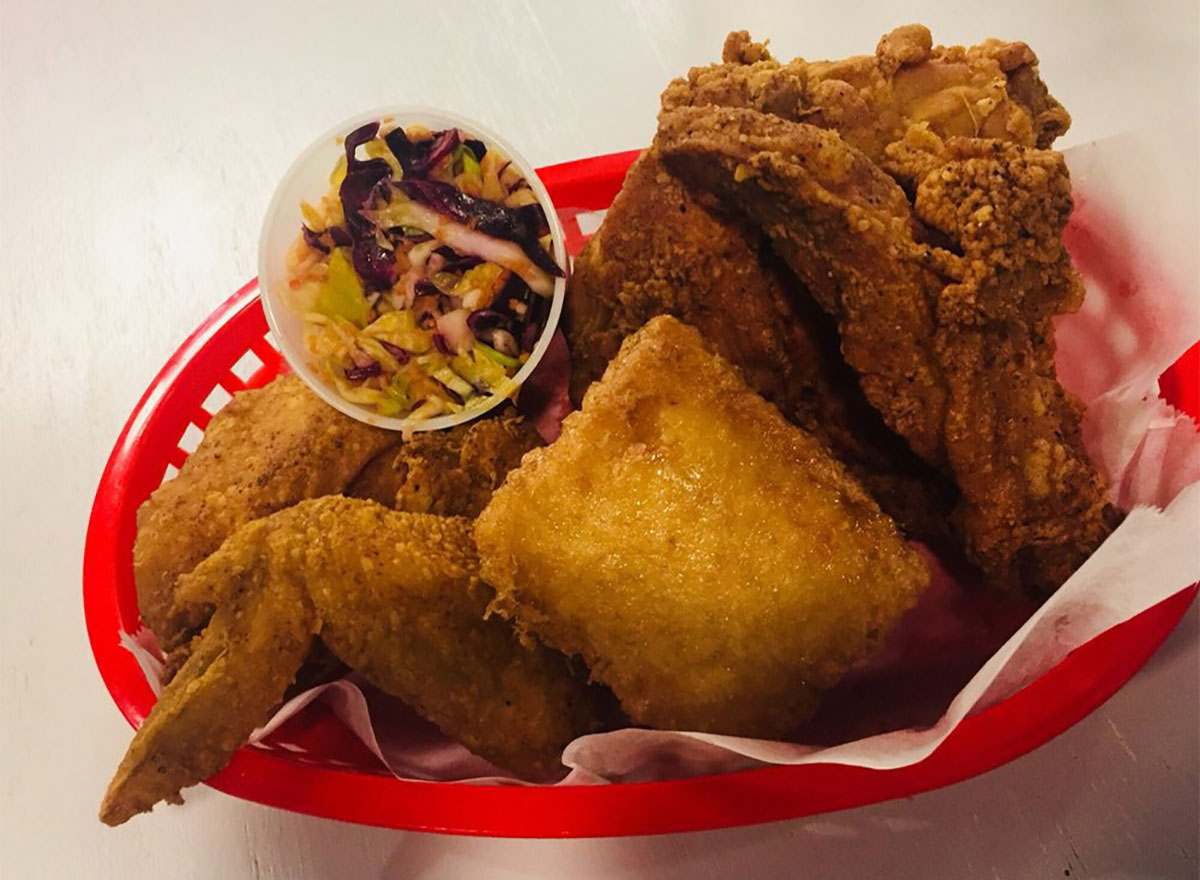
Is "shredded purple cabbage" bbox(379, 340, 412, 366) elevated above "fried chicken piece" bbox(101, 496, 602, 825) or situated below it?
above

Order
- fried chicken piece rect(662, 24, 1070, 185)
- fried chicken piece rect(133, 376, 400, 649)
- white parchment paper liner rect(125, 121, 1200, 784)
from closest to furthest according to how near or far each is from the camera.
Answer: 1. white parchment paper liner rect(125, 121, 1200, 784)
2. fried chicken piece rect(662, 24, 1070, 185)
3. fried chicken piece rect(133, 376, 400, 649)

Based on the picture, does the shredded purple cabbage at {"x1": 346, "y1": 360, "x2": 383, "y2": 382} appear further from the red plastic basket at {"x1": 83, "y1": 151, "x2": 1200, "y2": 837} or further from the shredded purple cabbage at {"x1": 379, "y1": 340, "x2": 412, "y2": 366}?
the red plastic basket at {"x1": 83, "y1": 151, "x2": 1200, "y2": 837}

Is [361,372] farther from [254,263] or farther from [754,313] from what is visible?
[254,263]

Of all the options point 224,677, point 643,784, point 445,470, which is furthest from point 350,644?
point 643,784

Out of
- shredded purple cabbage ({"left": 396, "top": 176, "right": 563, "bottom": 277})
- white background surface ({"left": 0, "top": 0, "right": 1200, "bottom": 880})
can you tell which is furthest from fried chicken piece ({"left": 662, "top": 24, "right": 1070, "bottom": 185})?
white background surface ({"left": 0, "top": 0, "right": 1200, "bottom": 880})

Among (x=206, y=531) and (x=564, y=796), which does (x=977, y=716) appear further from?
(x=206, y=531)

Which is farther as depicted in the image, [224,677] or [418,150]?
[418,150]

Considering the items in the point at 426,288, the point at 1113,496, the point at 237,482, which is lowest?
the point at 1113,496
